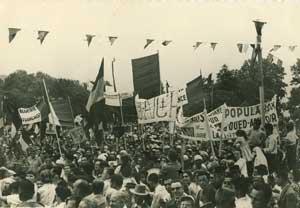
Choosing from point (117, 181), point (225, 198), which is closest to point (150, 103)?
point (117, 181)

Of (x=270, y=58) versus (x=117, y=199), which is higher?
(x=270, y=58)

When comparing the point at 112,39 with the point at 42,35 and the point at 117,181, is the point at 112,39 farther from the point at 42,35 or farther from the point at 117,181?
the point at 117,181

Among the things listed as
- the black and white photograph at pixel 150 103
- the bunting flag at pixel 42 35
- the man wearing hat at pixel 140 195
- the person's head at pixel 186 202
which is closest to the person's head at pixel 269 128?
the black and white photograph at pixel 150 103

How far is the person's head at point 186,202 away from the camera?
8.59 feet

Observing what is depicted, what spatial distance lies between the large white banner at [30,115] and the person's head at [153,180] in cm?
43

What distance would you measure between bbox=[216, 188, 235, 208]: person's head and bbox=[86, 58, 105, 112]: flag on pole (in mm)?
524

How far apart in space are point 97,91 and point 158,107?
0.22m

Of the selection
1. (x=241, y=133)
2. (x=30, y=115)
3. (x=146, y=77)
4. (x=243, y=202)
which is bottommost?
(x=243, y=202)

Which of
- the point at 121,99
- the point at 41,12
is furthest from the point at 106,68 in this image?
the point at 41,12

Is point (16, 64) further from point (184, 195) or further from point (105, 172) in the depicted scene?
point (184, 195)

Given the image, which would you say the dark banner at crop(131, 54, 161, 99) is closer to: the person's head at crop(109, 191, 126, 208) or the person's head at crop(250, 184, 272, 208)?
the person's head at crop(109, 191, 126, 208)

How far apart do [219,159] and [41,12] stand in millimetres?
799

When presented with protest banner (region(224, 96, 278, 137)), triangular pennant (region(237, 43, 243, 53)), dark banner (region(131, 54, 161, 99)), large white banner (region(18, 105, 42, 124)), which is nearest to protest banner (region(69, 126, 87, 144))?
large white banner (region(18, 105, 42, 124))

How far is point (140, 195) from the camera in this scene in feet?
8.64
